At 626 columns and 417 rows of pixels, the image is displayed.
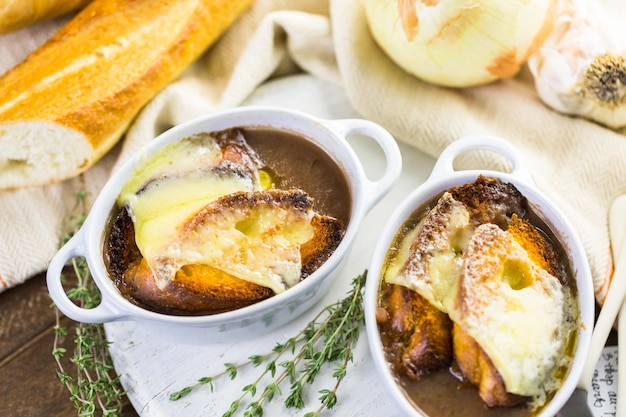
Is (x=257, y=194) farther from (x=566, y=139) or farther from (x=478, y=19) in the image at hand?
(x=566, y=139)

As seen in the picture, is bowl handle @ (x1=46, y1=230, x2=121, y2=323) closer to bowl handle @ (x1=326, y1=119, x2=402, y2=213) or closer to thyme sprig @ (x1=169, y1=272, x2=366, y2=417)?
thyme sprig @ (x1=169, y1=272, x2=366, y2=417)

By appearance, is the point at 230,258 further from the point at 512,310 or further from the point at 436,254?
the point at 512,310

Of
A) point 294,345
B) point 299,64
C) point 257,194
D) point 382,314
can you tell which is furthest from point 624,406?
point 299,64

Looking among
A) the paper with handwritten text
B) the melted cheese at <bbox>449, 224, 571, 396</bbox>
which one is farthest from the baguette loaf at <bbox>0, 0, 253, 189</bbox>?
the paper with handwritten text

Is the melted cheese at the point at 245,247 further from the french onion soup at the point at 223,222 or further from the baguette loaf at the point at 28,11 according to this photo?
the baguette loaf at the point at 28,11

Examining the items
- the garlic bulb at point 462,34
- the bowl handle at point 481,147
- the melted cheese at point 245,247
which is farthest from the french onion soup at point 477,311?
the garlic bulb at point 462,34
